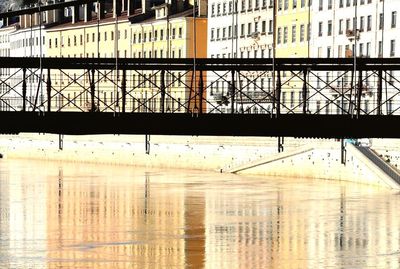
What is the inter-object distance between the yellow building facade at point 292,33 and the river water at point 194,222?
64.9 feet

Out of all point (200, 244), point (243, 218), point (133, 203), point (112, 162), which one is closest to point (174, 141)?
point (112, 162)

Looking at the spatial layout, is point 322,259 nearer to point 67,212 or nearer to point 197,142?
point 67,212

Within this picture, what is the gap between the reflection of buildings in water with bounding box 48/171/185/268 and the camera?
6425cm

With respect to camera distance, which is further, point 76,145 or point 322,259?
point 76,145

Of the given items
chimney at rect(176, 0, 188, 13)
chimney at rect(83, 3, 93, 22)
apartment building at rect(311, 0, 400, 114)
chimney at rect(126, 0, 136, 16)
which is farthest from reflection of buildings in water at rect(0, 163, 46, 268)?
chimney at rect(83, 3, 93, 22)

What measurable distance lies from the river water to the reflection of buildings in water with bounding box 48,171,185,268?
0.12 feet

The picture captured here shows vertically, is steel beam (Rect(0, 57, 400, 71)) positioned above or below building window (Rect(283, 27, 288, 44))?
below

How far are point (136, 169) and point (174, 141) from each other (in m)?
3.54

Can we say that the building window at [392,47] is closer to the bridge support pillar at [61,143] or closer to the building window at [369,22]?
the building window at [369,22]

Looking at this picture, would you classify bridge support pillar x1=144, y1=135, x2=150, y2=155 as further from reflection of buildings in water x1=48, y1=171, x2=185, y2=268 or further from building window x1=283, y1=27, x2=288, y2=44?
reflection of buildings in water x1=48, y1=171, x2=185, y2=268

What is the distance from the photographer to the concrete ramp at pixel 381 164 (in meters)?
98.2

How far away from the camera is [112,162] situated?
Result: 13762cm

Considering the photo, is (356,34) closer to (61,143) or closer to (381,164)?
(381,164)

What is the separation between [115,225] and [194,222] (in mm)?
4224
